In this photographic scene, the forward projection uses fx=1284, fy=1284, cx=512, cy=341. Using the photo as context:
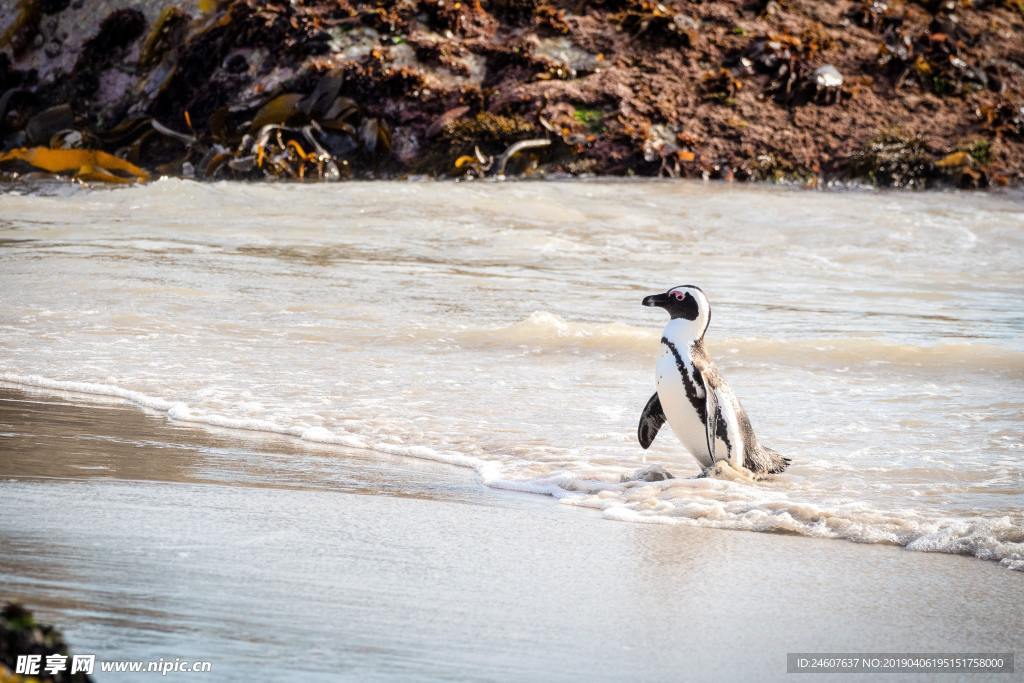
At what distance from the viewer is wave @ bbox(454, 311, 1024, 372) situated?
21.4 feet

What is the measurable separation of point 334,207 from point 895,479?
8221 mm

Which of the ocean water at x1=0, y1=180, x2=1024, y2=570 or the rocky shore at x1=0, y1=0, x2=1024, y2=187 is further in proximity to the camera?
the rocky shore at x1=0, y1=0, x2=1024, y2=187

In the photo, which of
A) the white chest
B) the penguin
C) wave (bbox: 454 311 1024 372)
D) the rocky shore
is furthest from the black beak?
the rocky shore

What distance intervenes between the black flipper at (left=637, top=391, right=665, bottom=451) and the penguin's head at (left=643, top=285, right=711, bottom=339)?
0.27m

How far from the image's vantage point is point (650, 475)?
420cm

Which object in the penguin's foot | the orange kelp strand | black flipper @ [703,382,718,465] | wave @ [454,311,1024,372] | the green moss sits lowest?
the penguin's foot

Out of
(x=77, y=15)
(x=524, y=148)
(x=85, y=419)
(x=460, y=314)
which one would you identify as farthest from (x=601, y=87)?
(x=85, y=419)

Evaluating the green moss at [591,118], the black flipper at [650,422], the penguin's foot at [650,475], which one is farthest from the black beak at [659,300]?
the green moss at [591,118]

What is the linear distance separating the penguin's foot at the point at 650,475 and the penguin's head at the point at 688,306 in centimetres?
49

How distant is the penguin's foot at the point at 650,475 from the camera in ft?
13.8

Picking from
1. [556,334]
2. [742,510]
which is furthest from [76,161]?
[742,510]

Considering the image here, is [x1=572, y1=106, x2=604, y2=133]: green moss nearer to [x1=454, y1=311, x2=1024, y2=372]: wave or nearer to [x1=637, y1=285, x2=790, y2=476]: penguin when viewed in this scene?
[x1=454, y1=311, x2=1024, y2=372]: wave

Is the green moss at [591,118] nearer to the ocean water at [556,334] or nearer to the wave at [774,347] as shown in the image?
the ocean water at [556,334]

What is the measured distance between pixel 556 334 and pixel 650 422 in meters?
2.43
